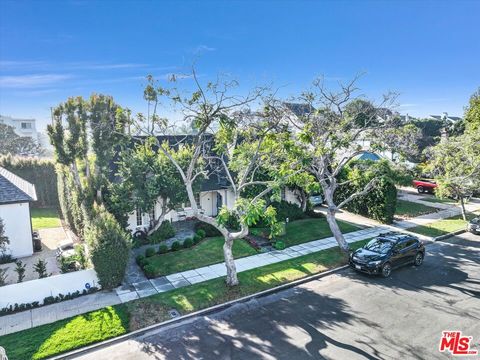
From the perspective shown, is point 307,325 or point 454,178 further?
point 454,178

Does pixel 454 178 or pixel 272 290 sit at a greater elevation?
pixel 454 178

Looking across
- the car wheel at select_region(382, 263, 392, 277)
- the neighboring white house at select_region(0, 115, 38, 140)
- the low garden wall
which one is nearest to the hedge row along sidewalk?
the low garden wall

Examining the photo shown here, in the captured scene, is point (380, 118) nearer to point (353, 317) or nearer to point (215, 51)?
point (215, 51)

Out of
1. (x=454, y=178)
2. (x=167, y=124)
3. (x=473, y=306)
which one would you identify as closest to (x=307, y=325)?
(x=473, y=306)

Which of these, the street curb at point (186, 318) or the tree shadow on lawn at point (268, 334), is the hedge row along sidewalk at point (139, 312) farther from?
the tree shadow on lawn at point (268, 334)

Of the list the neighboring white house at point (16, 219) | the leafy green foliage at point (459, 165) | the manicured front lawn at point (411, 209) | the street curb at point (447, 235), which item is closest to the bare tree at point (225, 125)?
the neighboring white house at point (16, 219)

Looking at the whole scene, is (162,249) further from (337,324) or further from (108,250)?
(337,324)
